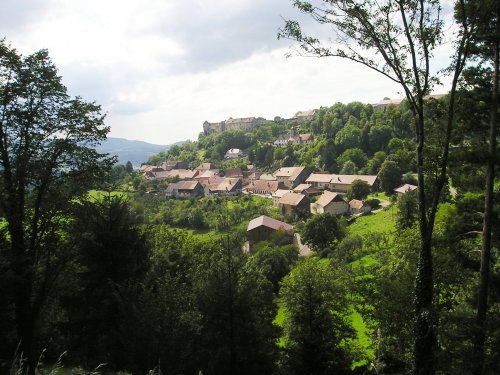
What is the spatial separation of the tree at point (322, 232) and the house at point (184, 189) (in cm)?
4859

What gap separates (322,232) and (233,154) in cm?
8597

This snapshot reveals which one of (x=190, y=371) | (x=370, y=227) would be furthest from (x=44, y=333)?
(x=370, y=227)

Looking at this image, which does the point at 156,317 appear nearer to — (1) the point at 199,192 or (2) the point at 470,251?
(2) the point at 470,251

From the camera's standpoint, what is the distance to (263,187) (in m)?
80.1

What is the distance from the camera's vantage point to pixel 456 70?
8.84 meters

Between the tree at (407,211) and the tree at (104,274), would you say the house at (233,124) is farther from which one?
the tree at (104,274)

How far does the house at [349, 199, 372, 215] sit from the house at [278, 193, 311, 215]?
703cm

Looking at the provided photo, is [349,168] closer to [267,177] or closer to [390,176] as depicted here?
[390,176]

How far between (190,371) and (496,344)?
912 centimetres

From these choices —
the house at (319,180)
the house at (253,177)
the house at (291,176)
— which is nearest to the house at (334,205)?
the house at (319,180)

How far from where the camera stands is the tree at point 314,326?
13.5m

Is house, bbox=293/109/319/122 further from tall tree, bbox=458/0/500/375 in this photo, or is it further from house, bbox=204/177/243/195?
tall tree, bbox=458/0/500/375

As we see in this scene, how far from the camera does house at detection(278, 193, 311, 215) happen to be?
58.8 metres

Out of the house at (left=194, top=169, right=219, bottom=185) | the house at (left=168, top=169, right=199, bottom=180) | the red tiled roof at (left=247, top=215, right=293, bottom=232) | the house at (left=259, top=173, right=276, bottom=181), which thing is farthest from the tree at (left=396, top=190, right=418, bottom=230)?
the house at (left=168, top=169, right=199, bottom=180)
